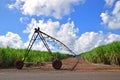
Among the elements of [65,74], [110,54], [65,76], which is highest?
[110,54]

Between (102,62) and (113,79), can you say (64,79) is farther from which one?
(102,62)

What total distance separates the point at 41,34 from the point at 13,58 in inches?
173

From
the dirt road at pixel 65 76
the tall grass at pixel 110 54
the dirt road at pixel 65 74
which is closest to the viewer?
the dirt road at pixel 65 76

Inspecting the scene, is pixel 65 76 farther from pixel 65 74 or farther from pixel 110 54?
pixel 110 54

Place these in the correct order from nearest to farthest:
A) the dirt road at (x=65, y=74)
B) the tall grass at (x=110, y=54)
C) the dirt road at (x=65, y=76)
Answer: the dirt road at (x=65, y=76) → the dirt road at (x=65, y=74) → the tall grass at (x=110, y=54)

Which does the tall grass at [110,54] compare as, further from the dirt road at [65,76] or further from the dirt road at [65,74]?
the dirt road at [65,76]

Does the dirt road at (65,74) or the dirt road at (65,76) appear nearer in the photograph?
the dirt road at (65,76)

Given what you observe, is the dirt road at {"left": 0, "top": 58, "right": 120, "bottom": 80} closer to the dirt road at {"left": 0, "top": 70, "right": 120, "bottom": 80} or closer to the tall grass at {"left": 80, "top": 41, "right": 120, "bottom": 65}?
the dirt road at {"left": 0, "top": 70, "right": 120, "bottom": 80}

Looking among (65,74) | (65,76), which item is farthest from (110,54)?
(65,76)

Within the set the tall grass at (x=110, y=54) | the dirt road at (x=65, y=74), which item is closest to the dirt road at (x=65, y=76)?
the dirt road at (x=65, y=74)

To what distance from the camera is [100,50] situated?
905 inches

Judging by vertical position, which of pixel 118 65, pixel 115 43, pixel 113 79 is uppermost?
pixel 115 43

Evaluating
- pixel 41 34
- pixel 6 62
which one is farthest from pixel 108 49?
pixel 6 62

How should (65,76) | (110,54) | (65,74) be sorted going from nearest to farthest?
(65,76) → (65,74) → (110,54)
